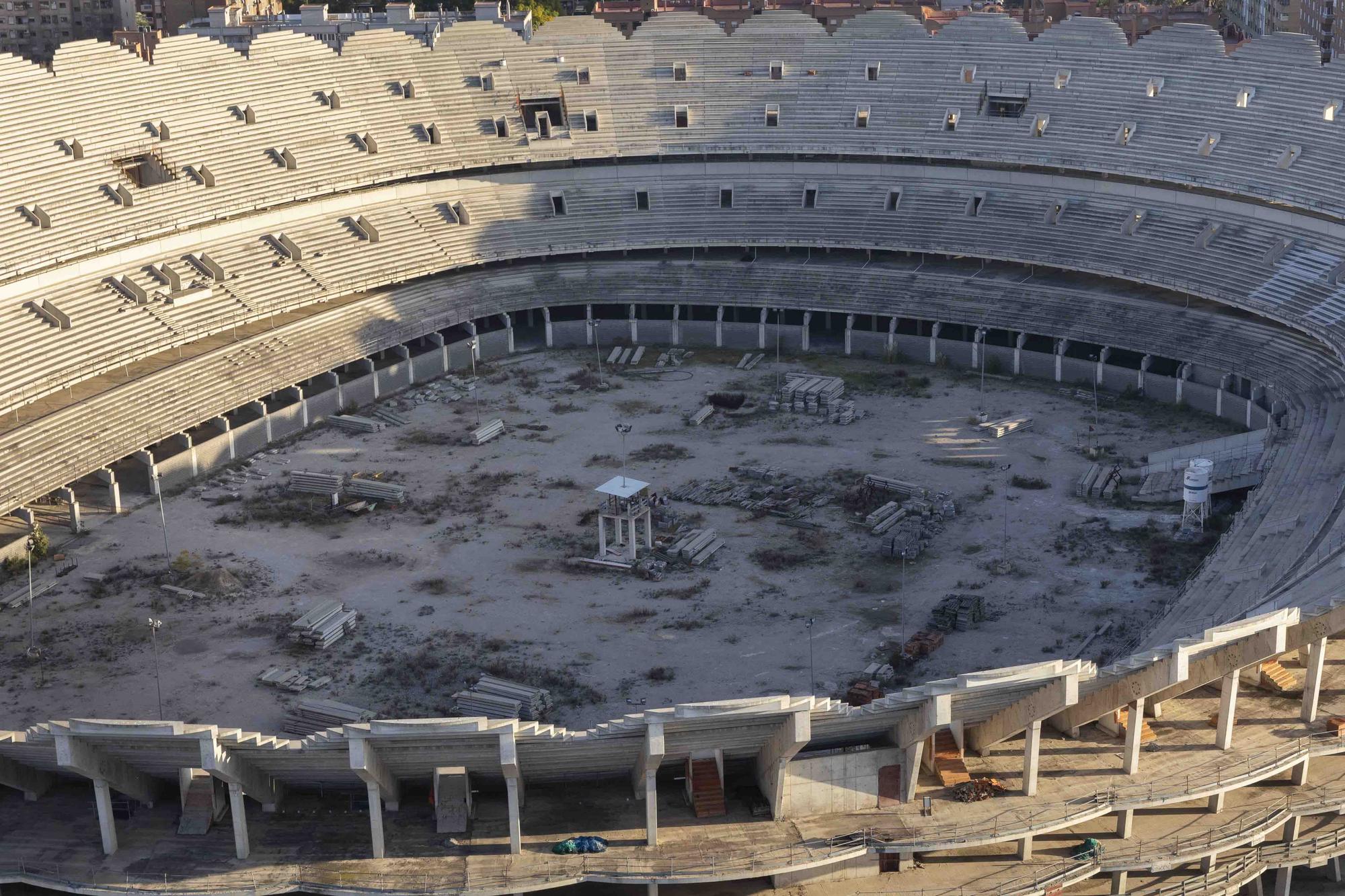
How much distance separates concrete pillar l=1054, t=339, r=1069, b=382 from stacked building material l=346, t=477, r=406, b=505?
2660 centimetres

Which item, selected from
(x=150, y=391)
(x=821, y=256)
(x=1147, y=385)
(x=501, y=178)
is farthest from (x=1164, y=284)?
(x=150, y=391)

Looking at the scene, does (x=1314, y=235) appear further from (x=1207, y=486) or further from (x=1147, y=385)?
(x=1207, y=486)

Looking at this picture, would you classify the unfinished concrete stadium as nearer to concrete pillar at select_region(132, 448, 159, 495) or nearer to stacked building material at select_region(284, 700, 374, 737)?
stacked building material at select_region(284, 700, 374, 737)

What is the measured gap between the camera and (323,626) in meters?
52.1

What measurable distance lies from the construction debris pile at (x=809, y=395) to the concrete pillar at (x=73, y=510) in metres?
26.0

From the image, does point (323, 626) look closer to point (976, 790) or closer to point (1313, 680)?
point (976, 790)

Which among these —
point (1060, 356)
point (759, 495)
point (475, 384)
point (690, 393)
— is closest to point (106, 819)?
point (759, 495)

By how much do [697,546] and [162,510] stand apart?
18313mm

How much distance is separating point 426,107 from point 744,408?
23470mm

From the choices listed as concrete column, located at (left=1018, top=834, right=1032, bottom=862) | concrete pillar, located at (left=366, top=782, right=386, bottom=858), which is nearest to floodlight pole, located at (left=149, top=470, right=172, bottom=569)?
concrete pillar, located at (left=366, top=782, right=386, bottom=858)

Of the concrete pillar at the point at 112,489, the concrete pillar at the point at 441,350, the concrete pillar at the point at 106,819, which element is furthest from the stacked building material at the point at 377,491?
the concrete pillar at the point at 106,819

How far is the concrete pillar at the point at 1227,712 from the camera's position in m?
40.6

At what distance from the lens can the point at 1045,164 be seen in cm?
7744

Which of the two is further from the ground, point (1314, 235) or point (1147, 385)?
point (1314, 235)
